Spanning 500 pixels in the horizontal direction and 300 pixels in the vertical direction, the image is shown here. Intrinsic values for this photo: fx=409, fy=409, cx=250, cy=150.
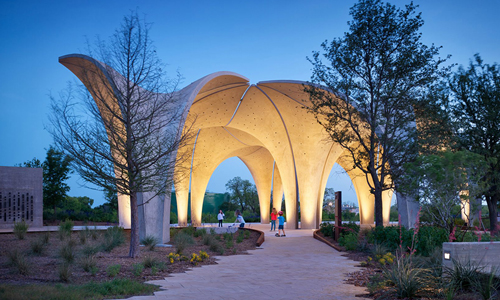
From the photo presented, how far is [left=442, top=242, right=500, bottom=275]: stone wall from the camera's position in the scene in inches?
301

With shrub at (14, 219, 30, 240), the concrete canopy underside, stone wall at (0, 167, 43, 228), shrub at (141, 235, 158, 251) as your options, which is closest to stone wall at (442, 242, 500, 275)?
shrub at (141, 235, 158, 251)

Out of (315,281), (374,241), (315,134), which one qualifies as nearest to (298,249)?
(374,241)

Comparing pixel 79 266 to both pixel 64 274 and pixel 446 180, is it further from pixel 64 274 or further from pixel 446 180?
pixel 446 180

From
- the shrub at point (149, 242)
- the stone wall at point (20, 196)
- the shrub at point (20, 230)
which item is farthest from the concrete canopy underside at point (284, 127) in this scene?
the shrub at point (20, 230)

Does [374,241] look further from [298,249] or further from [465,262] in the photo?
[465,262]

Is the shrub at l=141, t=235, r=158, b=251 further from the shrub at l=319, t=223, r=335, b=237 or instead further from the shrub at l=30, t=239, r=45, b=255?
the shrub at l=319, t=223, r=335, b=237

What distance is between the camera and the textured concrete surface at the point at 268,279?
24.5 feet

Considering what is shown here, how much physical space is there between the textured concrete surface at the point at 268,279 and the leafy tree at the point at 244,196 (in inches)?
1583

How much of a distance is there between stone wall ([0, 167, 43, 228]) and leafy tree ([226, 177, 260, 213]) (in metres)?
33.0

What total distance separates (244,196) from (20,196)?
34.4 m

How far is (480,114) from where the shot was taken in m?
19.0

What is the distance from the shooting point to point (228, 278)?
9328 mm

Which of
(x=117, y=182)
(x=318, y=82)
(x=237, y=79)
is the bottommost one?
(x=117, y=182)

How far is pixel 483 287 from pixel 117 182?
9474 mm
